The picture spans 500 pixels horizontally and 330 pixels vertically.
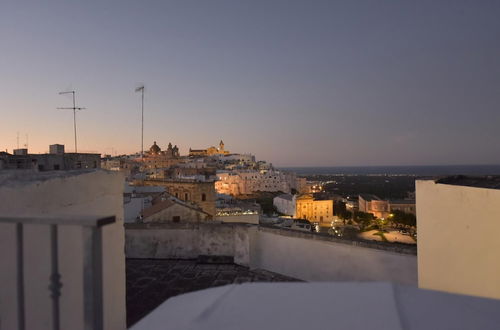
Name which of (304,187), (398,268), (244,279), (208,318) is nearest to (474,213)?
(398,268)

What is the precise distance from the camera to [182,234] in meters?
7.02

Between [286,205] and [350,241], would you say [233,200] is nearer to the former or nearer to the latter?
[286,205]

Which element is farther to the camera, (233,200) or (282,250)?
(233,200)

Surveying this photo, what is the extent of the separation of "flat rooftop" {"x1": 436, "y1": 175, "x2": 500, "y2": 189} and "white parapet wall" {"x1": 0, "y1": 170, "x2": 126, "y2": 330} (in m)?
4.06

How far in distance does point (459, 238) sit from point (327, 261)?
2.41 metres

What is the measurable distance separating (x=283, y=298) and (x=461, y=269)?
2600 millimetres

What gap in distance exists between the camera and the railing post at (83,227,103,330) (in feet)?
4.73

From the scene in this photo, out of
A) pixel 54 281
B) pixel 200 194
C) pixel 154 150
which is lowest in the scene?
pixel 200 194

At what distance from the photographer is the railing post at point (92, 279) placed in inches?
56.7

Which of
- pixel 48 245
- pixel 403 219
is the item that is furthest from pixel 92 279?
pixel 403 219

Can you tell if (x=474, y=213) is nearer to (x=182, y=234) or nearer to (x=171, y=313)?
(x=171, y=313)

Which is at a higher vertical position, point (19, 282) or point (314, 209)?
point (19, 282)

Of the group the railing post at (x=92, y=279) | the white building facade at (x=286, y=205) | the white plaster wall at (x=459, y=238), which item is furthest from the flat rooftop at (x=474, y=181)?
the white building facade at (x=286, y=205)

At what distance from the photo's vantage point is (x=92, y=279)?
146 centimetres
